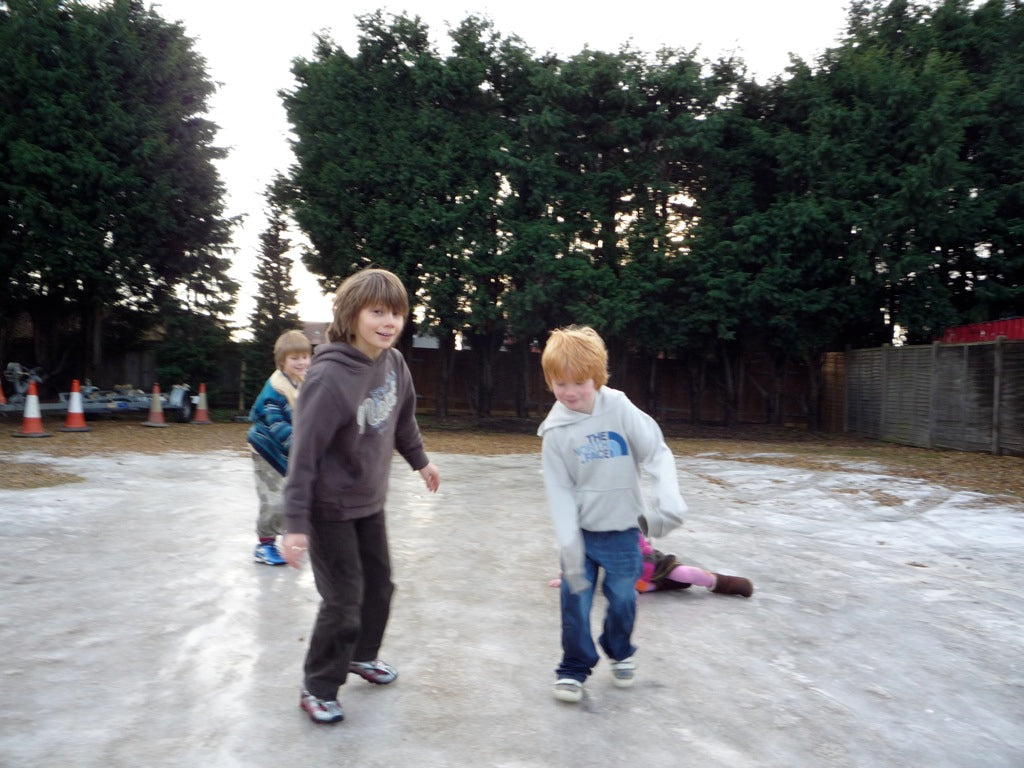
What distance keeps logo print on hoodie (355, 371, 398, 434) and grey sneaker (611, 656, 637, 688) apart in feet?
4.73

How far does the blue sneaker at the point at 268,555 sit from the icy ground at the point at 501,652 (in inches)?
4.2

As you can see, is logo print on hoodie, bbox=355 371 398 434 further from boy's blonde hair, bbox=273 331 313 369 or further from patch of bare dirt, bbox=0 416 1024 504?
patch of bare dirt, bbox=0 416 1024 504

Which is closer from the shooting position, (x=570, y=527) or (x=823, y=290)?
(x=570, y=527)

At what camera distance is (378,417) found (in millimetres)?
3756

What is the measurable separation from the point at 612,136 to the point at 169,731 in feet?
65.4

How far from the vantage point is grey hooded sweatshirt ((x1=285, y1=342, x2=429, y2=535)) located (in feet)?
11.4

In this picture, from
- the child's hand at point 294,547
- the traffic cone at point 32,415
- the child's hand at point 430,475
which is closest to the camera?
the child's hand at point 294,547

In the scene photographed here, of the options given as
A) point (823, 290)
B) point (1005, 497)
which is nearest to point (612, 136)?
point (823, 290)

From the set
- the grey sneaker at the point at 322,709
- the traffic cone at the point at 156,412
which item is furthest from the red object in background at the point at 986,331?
the grey sneaker at the point at 322,709

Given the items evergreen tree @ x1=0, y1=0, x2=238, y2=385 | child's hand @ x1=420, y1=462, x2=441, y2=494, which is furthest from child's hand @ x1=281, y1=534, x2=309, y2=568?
evergreen tree @ x1=0, y1=0, x2=238, y2=385

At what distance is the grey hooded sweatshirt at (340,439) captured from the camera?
137 inches

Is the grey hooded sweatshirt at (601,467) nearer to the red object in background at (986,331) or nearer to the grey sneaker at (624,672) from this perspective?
the grey sneaker at (624,672)

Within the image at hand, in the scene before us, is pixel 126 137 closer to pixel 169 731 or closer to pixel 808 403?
pixel 808 403

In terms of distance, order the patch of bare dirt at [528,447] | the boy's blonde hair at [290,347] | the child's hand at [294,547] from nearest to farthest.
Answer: the child's hand at [294,547] → the boy's blonde hair at [290,347] → the patch of bare dirt at [528,447]
